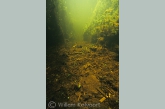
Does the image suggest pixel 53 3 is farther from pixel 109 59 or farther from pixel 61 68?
pixel 109 59

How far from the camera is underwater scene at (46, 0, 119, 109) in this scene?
3.78 meters

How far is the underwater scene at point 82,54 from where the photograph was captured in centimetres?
378

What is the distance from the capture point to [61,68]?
4230mm

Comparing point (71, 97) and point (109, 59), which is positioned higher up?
point (109, 59)

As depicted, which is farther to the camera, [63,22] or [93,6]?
[63,22]

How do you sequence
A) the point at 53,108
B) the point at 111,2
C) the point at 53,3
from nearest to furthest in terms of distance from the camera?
1. the point at 53,108
2. the point at 111,2
3. the point at 53,3

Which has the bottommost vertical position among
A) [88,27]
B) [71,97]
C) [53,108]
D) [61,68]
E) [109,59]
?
[53,108]

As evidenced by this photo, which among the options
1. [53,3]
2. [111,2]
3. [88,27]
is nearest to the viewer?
[111,2]

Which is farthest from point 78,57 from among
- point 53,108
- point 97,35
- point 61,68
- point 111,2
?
point 111,2

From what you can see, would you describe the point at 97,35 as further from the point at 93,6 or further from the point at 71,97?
the point at 71,97

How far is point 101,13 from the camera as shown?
4496mm

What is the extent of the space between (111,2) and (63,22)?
165cm

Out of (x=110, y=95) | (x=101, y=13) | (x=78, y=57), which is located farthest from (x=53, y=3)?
(x=110, y=95)

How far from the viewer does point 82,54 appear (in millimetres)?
4336
